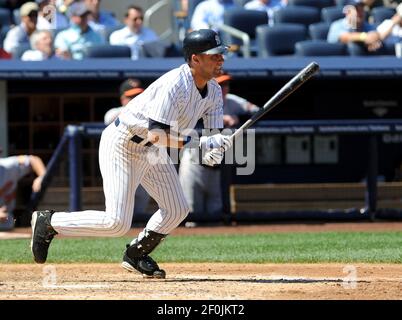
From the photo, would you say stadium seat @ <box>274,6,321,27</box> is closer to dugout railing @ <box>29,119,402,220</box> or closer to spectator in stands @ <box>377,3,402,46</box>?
spectator in stands @ <box>377,3,402,46</box>

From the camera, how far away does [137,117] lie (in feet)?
20.4

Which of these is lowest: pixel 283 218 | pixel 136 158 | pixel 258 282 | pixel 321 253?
pixel 283 218

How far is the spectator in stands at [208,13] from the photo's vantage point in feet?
42.6

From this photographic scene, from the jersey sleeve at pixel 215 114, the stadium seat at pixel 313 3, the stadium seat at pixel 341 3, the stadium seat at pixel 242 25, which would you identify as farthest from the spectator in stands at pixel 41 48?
the jersey sleeve at pixel 215 114

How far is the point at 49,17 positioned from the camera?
515 inches

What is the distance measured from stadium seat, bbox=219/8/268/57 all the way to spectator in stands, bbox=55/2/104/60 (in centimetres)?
157

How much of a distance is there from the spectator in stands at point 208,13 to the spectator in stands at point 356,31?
141 cm

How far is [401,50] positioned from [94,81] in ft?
12.1

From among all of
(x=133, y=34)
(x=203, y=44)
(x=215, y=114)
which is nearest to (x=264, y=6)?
(x=133, y=34)

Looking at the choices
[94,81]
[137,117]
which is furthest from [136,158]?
[94,81]

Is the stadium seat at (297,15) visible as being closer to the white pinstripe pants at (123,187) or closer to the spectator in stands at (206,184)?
the spectator in stands at (206,184)

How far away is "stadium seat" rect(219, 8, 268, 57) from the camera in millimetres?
12734

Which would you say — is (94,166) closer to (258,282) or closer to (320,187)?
(320,187)

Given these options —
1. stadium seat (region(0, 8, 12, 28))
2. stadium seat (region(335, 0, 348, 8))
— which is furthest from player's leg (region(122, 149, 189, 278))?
stadium seat (region(335, 0, 348, 8))
